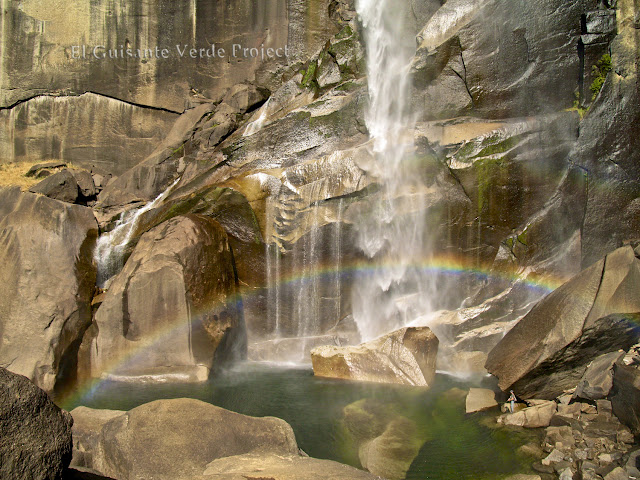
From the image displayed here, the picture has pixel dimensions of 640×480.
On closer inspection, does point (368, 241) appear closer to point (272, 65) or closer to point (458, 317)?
point (458, 317)

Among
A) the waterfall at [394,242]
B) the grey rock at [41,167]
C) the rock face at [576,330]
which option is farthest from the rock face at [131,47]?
the rock face at [576,330]

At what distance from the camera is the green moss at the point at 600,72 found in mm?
9617

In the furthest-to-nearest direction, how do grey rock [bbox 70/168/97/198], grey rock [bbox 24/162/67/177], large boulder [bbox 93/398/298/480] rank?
grey rock [bbox 24/162/67/177] → grey rock [bbox 70/168/97/198] → large boulder [bbox 93/398/298/480]

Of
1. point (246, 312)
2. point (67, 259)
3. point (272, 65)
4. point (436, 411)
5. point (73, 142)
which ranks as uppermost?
point (272, 65)

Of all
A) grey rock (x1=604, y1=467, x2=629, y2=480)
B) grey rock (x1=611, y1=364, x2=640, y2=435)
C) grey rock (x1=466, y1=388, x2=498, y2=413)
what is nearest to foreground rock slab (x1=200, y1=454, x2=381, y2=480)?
grey rock (x1=604, y1=467, x2=629, y2=480)

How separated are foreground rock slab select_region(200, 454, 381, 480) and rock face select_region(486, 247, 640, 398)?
3.42m

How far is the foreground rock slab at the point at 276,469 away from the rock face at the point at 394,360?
13.3ft

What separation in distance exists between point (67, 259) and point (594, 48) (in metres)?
10.1

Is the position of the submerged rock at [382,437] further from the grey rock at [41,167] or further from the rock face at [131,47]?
the grey rock at [41,167]

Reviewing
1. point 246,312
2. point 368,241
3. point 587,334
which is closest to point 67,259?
point 246,312

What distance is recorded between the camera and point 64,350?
8.88 meters

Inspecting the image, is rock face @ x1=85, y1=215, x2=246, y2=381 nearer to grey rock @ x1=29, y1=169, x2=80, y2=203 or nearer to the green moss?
grey rock @ x1=29, y1=169, x2=80, y2=203

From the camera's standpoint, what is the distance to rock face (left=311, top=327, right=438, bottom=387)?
8.33 m

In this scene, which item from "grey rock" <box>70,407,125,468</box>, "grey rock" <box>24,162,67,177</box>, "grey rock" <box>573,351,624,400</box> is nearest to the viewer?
"grey rock" <box>70,407,125,468</box>
